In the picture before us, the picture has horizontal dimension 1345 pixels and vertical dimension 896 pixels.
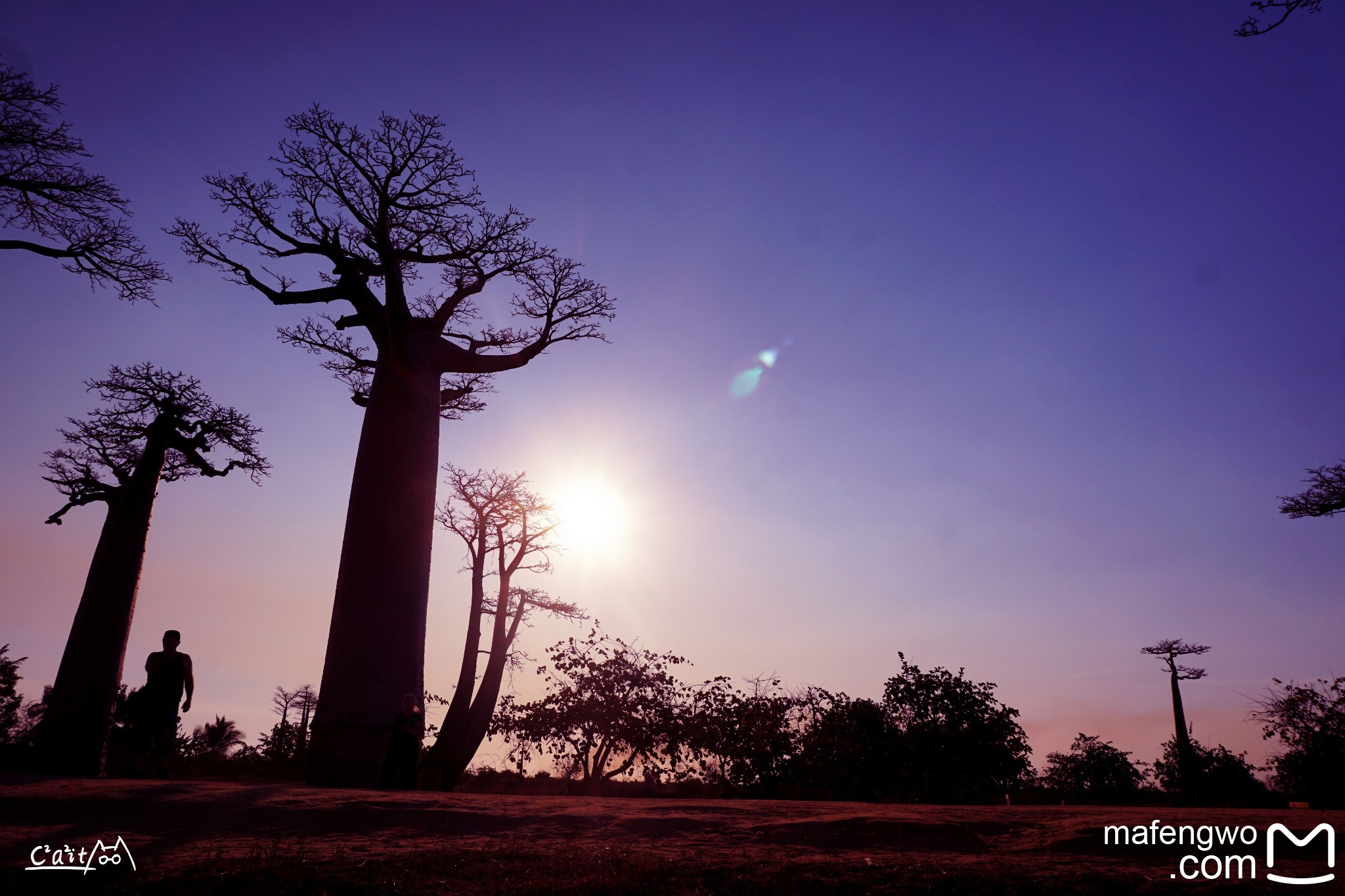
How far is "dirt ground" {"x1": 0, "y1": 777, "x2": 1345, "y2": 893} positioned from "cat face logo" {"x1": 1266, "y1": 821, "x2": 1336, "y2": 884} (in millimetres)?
36

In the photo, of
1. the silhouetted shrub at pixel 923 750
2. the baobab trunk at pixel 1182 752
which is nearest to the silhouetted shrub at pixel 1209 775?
the baobab trunk at pixel 1182 752

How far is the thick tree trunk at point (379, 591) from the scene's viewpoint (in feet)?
25.0

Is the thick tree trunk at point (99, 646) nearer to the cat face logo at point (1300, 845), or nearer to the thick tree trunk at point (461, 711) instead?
the thick tree trunk at point (461, 711)

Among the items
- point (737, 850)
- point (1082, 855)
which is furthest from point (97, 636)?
point (1082, 855)

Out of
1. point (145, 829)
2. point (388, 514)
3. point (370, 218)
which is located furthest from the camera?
point (370, 218)

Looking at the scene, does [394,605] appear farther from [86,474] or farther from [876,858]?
[86,474]

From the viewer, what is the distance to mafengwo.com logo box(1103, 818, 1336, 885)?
3.38 m

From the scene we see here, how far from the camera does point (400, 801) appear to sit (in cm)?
490

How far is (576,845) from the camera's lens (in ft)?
13.3

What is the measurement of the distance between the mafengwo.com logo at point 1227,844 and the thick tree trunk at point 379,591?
6.22m

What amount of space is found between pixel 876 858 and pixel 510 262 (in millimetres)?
8386

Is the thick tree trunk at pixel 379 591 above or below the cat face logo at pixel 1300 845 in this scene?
above

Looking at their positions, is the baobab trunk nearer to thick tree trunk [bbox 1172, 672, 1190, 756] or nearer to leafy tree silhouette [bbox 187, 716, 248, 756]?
thick tree trunk [bbox 1172, 672, 1190, 756]

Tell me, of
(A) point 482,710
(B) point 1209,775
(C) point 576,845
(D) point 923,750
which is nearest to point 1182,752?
(B) point 1209,775
